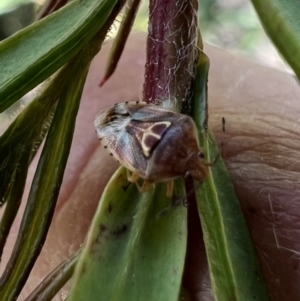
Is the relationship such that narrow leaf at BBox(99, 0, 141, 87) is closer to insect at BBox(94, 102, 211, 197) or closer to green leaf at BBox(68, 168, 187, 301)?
insect at BBox(94, 102, 211, 197)

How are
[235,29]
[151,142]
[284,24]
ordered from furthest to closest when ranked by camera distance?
[235,29]
[151,142]
[284,24]

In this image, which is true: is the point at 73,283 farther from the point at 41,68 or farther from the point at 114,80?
the point at 114,80

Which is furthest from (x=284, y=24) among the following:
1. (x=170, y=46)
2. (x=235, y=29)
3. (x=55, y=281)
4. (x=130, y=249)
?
(x=235, y=29)

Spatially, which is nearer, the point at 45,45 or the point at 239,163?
the point at 45,45

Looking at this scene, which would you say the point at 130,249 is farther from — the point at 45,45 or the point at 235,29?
the point at 235,29

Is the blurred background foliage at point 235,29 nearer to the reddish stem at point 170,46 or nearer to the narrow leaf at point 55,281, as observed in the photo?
the reddish stem at point 170,46

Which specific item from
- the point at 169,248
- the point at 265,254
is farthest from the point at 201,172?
the point at 265,254
